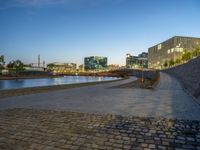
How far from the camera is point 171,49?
14050cm

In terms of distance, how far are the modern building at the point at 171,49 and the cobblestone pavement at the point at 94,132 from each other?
120 m

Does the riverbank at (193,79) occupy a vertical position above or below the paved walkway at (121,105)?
above

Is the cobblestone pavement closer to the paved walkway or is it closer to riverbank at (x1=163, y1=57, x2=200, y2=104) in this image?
the paved walkway

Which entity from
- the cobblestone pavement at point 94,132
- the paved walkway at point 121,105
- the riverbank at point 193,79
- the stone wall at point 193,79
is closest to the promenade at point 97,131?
the cobblestone pavement at point 94,132

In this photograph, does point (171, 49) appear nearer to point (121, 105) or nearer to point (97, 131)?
point (121, 105)

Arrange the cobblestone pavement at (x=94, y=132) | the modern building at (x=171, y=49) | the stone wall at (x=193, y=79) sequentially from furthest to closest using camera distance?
the modern building at (x=171, y=49), the stone wall at (x=193, y=79), the cobblestone pavement at (x=94, y=132)

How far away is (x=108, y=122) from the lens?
823cm

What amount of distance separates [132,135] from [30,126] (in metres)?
3.84

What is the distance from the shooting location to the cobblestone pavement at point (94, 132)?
19.4 feet

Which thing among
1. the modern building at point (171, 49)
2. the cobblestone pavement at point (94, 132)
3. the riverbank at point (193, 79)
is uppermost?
the modern building at point (171, 49)

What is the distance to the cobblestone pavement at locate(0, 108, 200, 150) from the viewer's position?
5.91 meters

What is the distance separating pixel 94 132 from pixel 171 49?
144 metres

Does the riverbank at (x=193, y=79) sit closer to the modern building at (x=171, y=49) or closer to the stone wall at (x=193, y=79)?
the stone wall at (x=193, y=79)

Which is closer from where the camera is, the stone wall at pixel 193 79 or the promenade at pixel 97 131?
the promenade at pixel 97 131
